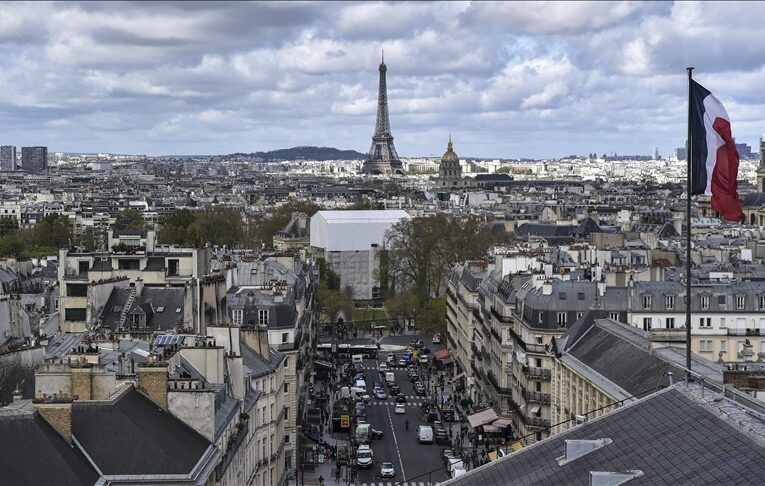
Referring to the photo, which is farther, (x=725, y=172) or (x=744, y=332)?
(x=744, y=332)

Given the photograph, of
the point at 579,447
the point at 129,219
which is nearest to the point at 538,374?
the point at 579,447

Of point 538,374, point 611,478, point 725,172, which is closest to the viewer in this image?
point 611,478

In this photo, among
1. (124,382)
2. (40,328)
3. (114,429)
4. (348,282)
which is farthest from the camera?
(348,282)

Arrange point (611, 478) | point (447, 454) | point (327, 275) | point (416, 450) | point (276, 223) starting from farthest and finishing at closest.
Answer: point (276, 223), point (327, 275), point (416, 450), point (447, 454), point (611, 478)

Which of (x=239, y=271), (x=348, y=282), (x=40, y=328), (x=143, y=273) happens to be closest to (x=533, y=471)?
(x=40, y=328)

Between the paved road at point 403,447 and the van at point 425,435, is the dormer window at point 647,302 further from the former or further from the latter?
the van at point 425,435

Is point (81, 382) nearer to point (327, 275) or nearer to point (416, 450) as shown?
point (416, 450)

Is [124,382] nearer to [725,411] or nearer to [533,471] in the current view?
[533,471]
